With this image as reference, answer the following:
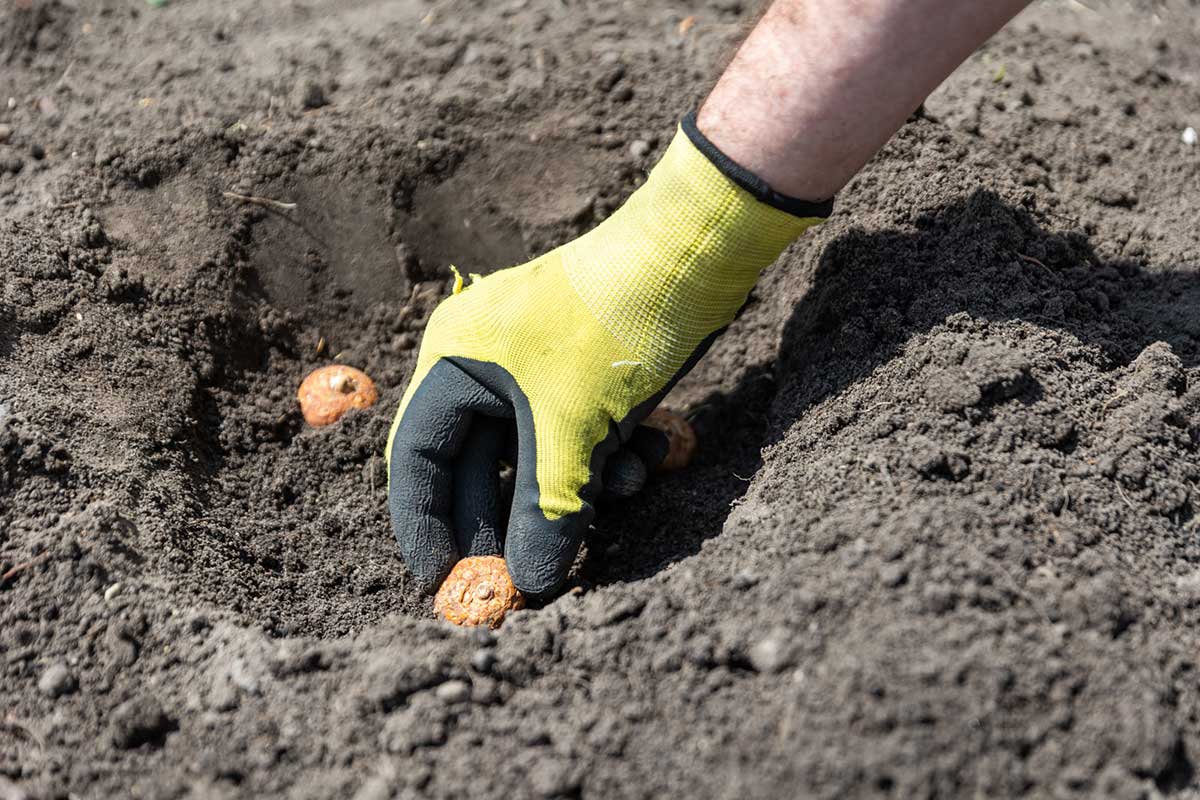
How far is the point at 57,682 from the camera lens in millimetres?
2184

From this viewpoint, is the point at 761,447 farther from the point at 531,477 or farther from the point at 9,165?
the point at 9,165

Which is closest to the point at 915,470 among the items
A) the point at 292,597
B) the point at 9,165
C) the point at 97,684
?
the point at 292,597

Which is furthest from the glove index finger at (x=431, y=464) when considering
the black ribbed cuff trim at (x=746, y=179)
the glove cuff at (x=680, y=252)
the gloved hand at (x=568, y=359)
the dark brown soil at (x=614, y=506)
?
the black ribbed cuff trim at (x=746, y=179)

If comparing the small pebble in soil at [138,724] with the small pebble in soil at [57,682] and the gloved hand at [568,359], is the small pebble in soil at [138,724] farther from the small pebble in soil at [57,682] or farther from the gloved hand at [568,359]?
the gloved hand at [568,359]

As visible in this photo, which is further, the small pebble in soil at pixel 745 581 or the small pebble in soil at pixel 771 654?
the small pebble in soil at pixel 745 581

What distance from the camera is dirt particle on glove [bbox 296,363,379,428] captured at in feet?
10.4

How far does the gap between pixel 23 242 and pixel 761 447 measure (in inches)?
96.3

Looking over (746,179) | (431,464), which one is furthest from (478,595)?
(746,179)

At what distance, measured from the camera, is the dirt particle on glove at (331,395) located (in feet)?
10.4

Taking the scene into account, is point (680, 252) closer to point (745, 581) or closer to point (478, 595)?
point (745, 581)

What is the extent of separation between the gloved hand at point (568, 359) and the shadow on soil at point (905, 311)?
0.27 metres

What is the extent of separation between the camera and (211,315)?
10.5 ft

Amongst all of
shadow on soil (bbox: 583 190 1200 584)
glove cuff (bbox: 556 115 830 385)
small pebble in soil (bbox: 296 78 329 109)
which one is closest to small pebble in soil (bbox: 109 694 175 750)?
shadow on soil (bbox: 583 190 1200 584)

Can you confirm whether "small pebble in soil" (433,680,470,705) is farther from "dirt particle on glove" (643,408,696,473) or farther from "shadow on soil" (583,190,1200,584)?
"dirt particle on glove" (643,408,696,473)
